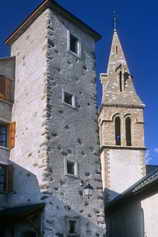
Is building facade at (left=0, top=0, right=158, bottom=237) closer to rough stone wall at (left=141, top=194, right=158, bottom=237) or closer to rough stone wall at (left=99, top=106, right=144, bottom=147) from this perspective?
rough stone wall at (left=141, top=194, right=158, bottom=237)

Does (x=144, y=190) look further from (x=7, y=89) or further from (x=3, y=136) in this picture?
(x=7, y=89)

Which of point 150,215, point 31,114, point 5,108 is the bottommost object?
point 150,215

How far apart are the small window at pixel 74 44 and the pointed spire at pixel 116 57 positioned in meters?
14.3

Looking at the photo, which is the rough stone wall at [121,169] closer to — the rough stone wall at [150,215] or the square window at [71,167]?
the rough stone wall at [150,215]

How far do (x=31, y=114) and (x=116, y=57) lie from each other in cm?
1893

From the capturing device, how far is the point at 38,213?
14914 millimetres

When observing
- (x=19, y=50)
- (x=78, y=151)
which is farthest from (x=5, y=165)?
(x=19, y=50)

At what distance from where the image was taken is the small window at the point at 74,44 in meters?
19.0

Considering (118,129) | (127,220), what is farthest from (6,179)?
(118,129)

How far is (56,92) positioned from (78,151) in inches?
108

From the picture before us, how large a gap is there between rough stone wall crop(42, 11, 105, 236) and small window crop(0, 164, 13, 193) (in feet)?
8.23

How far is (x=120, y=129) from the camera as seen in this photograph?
1214 inches

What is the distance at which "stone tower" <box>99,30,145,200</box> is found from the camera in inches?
1110

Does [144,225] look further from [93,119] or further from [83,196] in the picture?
[93,119]
